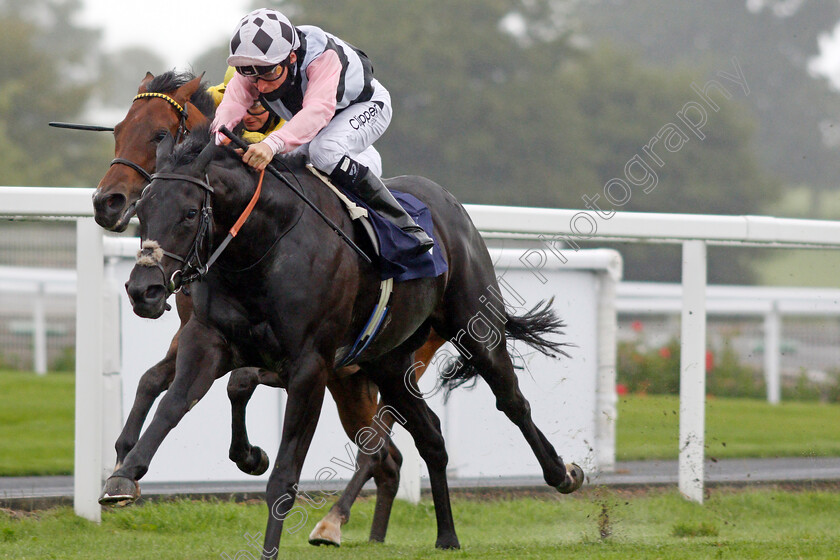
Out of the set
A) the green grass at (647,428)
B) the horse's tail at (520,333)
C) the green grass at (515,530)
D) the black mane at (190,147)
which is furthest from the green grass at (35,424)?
the black mane at (190,147)

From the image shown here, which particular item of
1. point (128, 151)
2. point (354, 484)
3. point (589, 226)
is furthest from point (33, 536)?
point (589, 226)

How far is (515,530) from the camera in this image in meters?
5.89

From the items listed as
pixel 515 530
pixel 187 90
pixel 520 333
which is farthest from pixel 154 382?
pixel 515 530

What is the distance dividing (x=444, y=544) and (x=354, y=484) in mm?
617

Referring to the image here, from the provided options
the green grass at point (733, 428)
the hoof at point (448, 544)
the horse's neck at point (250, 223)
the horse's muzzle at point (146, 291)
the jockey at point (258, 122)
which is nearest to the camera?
the horse's muzzle at point (146, 291)

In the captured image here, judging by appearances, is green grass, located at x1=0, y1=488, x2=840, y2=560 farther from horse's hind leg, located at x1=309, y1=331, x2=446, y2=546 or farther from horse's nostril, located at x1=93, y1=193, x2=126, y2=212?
horse's nostril, located at x1=93, y1=193, x2=126, y2=212

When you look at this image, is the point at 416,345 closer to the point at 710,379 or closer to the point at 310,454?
the point at 310,454

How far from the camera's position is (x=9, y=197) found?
17.9 ft

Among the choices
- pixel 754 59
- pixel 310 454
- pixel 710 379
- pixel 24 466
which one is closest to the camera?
pixel 310 454

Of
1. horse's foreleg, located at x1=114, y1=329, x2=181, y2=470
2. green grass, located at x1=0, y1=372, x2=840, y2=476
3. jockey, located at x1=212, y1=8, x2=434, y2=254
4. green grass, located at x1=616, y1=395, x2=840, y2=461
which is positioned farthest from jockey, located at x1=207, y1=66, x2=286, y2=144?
green grass, located at x1=616, y1=395, x2=840, y2=461

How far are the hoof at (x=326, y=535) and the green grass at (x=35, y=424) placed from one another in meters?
2.15

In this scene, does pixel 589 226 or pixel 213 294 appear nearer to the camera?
pixel 213 294

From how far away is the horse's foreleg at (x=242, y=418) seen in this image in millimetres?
4688

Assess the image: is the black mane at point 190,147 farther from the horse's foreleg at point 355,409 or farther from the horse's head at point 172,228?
the horse's foreleg at point 355,409
